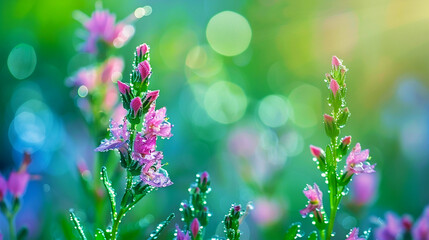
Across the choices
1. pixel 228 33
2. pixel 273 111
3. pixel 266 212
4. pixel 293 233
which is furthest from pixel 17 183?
pixel 228 33

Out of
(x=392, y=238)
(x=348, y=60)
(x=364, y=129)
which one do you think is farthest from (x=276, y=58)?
(x=392, y=238)

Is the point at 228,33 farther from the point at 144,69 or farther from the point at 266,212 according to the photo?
the point at 144,69

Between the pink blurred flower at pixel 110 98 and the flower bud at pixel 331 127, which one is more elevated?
the pink blurred flower at pixel 110 98

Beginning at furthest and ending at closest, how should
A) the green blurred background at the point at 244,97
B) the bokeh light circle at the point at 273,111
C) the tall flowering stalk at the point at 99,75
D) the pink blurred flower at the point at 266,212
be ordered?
1. the bokeh light circle at the point at 273,111
2. the green blurred background at the point at 244,97
3. the pink blurred flower at the point at 266,212
4. the tall flowering stalk at the point at 99,75

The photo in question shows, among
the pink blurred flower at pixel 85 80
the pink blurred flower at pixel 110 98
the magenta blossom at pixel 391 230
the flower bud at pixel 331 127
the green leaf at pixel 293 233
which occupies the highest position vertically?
the pink blurred flower at pixel 85 80

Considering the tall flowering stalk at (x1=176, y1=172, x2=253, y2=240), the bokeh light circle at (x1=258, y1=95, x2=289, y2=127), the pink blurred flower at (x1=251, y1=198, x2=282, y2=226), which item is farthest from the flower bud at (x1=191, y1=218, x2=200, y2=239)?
the bokeh light circle at (x1=258, y1=95, x2=289, y2=127)

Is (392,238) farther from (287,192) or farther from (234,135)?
(234,135)

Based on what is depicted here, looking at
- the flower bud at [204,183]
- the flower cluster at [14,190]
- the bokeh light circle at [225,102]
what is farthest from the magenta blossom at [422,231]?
the bokeh light circle at [225,102]

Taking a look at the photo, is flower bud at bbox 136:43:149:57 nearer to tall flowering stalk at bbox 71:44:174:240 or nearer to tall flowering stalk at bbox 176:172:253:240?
tall flowering stalk at bbox 71:44:174:240

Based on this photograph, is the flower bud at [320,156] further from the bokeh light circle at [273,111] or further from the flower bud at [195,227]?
the bokeh light circle at [273,111]
